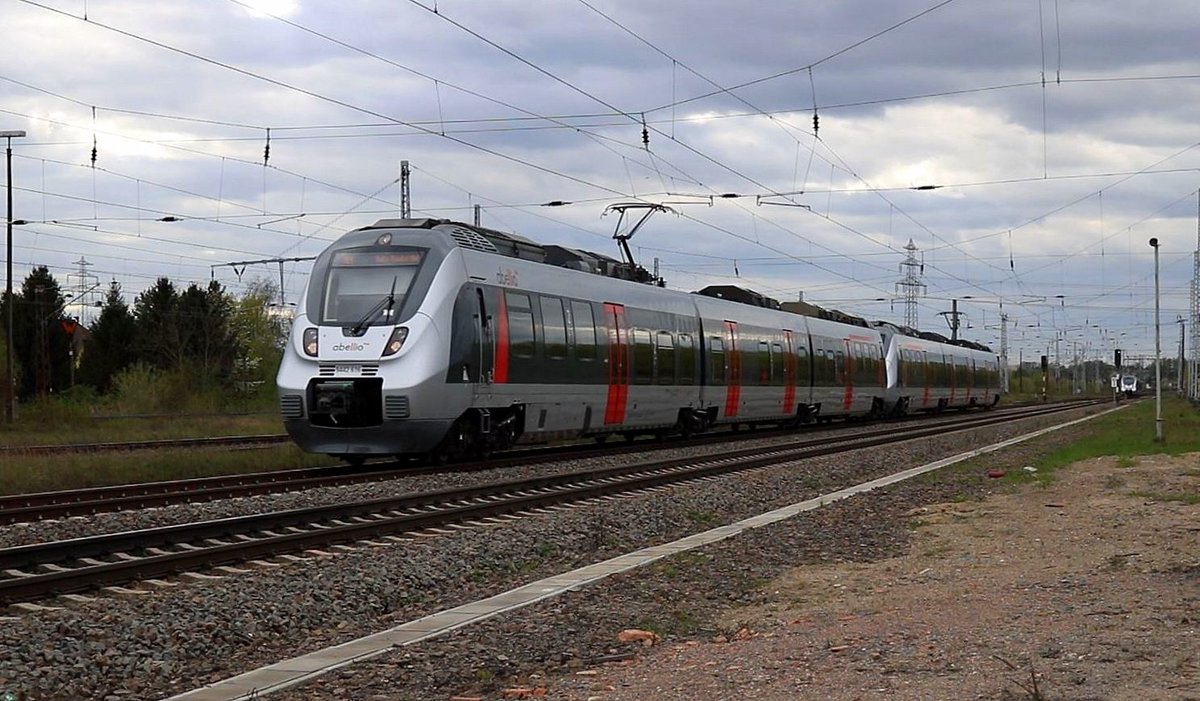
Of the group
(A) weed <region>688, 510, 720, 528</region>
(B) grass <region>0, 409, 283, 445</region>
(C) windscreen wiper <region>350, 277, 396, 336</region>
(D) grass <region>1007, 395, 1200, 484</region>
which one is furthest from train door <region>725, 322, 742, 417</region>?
(A) weed <region>688, 510, 720, 528</region>

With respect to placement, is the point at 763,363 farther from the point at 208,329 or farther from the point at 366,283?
the point at 208,329

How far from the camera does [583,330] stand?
26.2 meters

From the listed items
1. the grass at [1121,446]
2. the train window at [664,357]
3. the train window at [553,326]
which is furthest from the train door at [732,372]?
the train window at [553,326]

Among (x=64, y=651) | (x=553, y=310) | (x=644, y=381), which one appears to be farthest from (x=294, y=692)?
(x=644, y=381)

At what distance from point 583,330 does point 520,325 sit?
2.85 m

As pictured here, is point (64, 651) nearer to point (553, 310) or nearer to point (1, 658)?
point (1, 658)

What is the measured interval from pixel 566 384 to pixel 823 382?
21.5 meters

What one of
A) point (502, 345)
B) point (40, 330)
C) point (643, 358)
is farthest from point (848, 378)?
point (40, 330)

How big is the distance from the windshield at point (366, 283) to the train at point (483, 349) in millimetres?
23

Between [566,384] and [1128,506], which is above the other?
[566,384]

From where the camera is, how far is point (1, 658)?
8.42 metres

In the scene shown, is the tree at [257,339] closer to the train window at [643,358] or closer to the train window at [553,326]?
the train window at [643,358]

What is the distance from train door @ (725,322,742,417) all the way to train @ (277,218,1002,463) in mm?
100

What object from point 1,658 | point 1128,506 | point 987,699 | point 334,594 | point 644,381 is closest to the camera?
point 987,699
